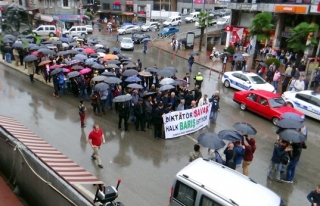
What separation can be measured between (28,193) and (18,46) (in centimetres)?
1839

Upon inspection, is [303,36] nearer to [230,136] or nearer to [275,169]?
[275,169]

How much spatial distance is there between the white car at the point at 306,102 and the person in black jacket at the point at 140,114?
8.72 m

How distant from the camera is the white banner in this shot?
14.1 m

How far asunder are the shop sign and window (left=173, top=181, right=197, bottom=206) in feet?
93.1

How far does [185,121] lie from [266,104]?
529cm

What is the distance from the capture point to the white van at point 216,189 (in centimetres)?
711

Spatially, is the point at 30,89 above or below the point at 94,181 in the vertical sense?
below

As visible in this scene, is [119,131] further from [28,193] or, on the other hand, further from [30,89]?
[30,89]

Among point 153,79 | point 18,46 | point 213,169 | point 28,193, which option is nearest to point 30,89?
point 18,46

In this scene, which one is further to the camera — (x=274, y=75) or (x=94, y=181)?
(x=274, y=75)

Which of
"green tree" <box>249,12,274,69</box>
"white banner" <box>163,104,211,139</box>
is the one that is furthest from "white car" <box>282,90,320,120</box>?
"green tree" <box>249,12,274,69</box>

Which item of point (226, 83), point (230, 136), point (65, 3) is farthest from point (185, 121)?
point (65, 3)

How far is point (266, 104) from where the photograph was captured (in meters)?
17.2

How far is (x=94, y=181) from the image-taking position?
784 centimetres
